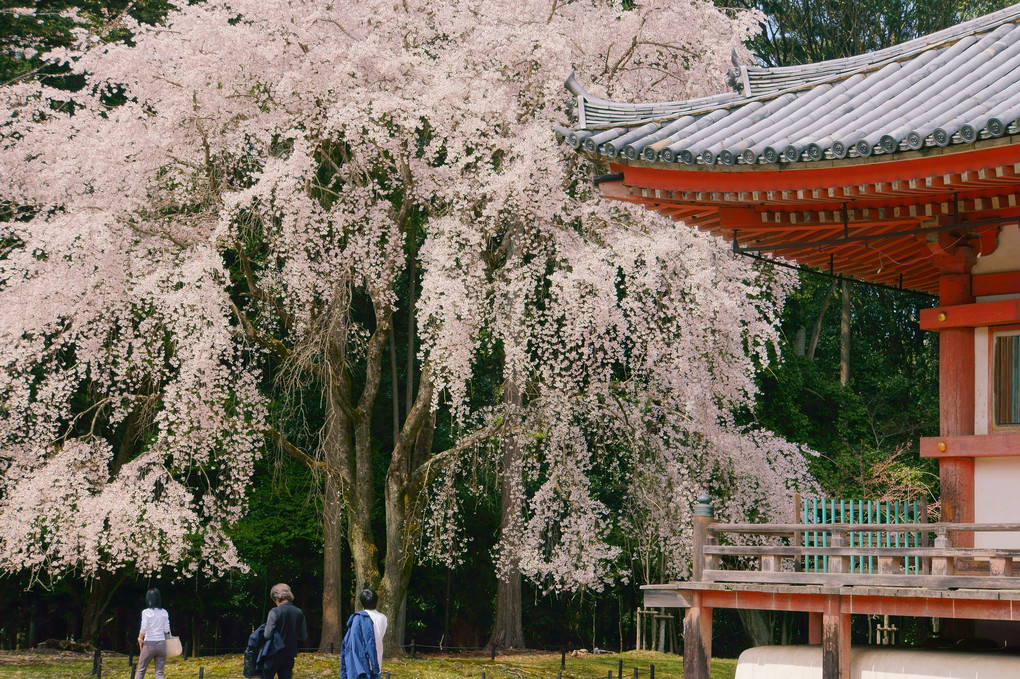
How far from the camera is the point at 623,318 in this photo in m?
13.4

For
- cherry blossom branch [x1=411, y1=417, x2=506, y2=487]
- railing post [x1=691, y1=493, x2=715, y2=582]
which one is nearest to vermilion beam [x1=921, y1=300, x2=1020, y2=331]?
railing post [x1=691, y1=493, x2=715, y2=582]

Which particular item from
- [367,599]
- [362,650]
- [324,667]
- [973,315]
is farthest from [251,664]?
[324,667]

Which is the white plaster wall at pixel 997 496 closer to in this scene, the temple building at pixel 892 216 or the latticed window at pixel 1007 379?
the temple building at pixel 892 216

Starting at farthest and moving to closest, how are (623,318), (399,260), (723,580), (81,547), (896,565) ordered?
(81,547)
(399,260)
(623,318)
(723,580)
(896,565)

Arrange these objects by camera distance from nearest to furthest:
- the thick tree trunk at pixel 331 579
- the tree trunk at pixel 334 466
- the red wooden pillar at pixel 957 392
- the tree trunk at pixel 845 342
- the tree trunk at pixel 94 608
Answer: the red wooden pillar at pixel 957 392 < the tree trunk at pixel 334 466 < the thick tree trunk at pixel 331 579 < the tree trunk at pixel 94 608 < the tree trunk at pixel 845 342

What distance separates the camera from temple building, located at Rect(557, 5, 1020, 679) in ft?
21.7

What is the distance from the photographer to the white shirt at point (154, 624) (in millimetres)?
10500

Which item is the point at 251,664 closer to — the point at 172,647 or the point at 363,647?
the point at 363,647

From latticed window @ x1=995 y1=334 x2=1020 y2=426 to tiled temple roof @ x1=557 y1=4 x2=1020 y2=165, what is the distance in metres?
1.65

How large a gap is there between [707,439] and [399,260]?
5.00m

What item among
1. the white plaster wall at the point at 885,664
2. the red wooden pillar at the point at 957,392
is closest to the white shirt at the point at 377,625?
the white plaster wall at the point at 885,664

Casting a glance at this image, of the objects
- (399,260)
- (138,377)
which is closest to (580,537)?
(399,260)

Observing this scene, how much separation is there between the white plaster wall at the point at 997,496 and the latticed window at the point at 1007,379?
30 cm

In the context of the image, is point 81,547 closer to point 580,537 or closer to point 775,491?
point 580,537
